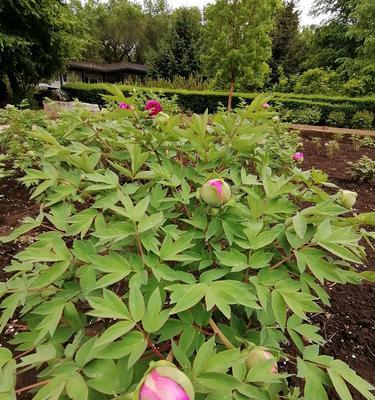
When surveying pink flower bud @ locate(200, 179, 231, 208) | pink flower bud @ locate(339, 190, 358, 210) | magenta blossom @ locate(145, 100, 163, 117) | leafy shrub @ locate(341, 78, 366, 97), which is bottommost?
leafy shrub @ locate(341, 78, 366, 97)

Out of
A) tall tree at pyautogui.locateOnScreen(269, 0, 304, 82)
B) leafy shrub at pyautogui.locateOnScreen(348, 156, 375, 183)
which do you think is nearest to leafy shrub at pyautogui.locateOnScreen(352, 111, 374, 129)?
leafy shrub at pyautogui.locateOnScreen(348, 156, 375, 183)

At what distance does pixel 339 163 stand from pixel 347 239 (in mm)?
3932

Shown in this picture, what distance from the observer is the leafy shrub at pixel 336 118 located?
896cm

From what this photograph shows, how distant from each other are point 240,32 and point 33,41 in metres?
6.48

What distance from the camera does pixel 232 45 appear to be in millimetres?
9500

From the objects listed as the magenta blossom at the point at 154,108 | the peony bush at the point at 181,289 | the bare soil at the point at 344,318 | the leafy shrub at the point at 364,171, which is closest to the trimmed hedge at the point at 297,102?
the leafy shrub at the point at 364,171

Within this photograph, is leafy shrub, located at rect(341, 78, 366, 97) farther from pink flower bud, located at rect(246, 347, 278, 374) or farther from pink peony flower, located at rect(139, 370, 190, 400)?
pink peony flower, located at rect(139, 370, 190, 400)

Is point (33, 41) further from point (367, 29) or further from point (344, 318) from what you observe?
point (367, 29)

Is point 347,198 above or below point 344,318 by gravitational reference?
above

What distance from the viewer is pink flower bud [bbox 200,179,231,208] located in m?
0.75

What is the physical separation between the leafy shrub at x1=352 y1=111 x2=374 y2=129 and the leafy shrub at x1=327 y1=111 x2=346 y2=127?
0.93 feet

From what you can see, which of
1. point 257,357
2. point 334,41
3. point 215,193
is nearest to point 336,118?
point 215,193

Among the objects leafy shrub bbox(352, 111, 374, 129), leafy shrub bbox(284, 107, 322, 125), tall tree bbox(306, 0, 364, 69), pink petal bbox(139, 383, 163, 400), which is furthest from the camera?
tall tree bbox(306, 0, 364, 69)

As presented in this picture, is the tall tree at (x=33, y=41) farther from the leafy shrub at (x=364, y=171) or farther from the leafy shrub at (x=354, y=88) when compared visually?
the leafy shrub at (x=364, y=171)
